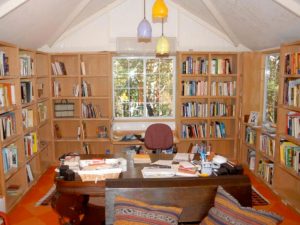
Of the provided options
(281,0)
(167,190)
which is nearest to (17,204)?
(167,190)

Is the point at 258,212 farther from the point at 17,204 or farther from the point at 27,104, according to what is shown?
the point at 27,104

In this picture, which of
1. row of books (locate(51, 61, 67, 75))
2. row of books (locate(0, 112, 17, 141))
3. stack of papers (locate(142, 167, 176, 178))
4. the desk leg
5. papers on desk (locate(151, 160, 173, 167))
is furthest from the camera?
row of books (locate(51, 61, 67, 75))

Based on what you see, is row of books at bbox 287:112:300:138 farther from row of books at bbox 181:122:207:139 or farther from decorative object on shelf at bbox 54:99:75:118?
decorative object on shelf at bbox 54:99:75:118

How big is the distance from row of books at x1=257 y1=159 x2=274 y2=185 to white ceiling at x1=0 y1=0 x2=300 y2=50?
5.99ft

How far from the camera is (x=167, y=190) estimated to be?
2369 mm

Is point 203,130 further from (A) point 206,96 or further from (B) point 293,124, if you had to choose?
(B) point 293,124

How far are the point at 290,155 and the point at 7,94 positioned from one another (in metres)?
3.72

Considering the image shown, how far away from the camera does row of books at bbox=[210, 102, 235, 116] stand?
18.0 feet

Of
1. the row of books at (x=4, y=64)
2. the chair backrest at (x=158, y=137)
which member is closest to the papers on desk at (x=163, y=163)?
the chair backrest at (x=158, y=137)

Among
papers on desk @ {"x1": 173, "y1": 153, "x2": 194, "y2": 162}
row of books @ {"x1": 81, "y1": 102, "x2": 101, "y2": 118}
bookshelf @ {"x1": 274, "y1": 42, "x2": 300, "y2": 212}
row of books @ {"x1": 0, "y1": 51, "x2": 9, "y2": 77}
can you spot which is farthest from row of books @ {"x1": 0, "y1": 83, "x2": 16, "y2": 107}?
bookshelf @ {"x1": 274, "y1": 42, "x2": 300, "y2": 212}

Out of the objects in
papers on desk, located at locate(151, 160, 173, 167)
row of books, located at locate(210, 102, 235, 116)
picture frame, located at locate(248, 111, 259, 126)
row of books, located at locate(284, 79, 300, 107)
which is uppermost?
row of books, located at locate(284, 79, 300, 107)

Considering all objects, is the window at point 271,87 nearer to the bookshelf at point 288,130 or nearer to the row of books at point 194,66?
the bookshelf at point 288,130

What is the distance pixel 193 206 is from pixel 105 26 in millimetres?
3913

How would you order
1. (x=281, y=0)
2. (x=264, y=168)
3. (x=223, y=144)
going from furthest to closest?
(x=223, y=144)
(x=264, y=168)
(x=281, y=0)
